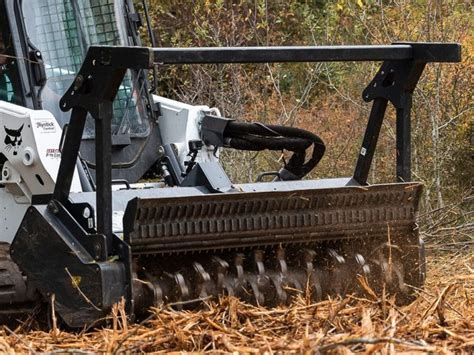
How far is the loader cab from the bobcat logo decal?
406 mm

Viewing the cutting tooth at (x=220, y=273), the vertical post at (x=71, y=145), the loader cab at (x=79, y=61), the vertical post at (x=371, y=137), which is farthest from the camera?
the loader cab at (x=79, y=61)

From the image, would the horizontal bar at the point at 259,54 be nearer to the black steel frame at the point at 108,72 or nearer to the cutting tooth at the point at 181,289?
the black steel frame at the point at 108,72

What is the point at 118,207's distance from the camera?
6.20 metres

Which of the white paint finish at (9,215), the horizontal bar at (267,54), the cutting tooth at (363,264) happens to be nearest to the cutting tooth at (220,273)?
the cutting tooth at (363,264)

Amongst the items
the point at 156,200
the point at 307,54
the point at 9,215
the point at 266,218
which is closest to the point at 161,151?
the point at 9,215

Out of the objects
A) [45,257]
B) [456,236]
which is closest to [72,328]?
[45,257]

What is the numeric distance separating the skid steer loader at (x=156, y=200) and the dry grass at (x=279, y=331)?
0.25 m

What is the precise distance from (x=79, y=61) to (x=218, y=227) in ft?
5.96

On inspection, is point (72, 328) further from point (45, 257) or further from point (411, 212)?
point (411, 212)

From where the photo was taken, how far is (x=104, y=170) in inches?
224

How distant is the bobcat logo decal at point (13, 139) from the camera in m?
6.45

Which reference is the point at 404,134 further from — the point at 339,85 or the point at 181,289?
the point at 339,85

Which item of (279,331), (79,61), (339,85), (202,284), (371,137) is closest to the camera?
(279,331)

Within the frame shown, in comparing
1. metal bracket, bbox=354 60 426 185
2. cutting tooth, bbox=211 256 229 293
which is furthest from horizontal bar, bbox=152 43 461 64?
cutting tooth, bbox=211 256 229 293
